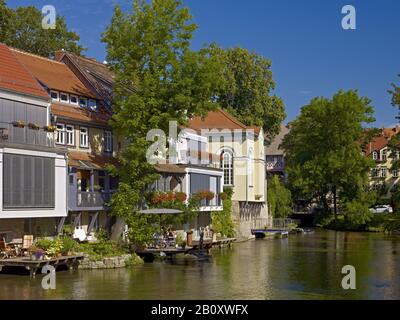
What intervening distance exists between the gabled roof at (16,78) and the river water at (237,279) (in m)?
9.66

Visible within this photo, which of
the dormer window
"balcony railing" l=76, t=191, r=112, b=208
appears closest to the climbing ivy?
"balcony railing" l=76, t=191, r=112, b=208

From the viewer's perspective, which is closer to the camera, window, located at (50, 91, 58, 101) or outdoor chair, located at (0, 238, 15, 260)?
outdoor chair, located at (0, 238, 15, 260)

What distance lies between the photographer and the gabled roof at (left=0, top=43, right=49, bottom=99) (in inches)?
1381

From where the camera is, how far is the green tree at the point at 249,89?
81.4 meters

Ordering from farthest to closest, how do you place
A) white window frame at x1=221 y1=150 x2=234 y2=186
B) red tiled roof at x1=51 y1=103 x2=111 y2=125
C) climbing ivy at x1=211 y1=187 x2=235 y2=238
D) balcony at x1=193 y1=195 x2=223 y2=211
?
white window frame at x1=221 y1=150 x2=234 y2=186, climbing ivy at x1=211 y1=187 x2=235 y2=238, balcony at x1=193 y1=195 x2=223 y2=211, red tiled roof at x1=51 y1=103 x2=111 y2=125

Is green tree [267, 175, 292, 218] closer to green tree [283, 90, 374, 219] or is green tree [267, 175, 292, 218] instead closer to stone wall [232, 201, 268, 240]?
green tree [283, 90, 374, 219]

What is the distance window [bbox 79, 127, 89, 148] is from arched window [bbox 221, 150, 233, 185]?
949 inches

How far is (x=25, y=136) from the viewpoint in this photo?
34.7 metres

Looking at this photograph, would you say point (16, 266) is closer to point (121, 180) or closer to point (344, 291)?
point (121, 180)

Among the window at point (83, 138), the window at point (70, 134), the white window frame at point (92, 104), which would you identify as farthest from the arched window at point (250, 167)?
the window at point (70, 134)

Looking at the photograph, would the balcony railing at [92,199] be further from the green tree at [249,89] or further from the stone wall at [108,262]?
the green tree at [249,89]

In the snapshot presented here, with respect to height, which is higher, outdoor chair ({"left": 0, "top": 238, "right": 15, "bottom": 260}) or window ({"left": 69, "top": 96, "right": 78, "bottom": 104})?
window ({"left": 69, "top": 96, "right": 78, "bottom": 104})
